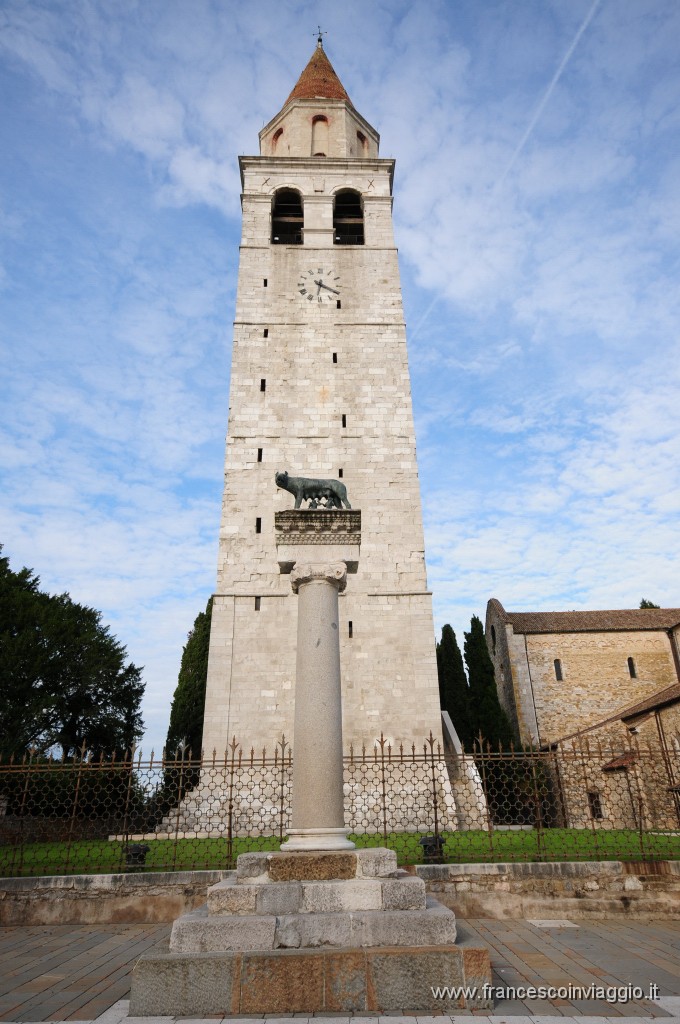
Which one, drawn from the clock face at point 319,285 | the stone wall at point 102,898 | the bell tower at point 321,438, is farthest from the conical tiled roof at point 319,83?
the stone wall at point 102,898

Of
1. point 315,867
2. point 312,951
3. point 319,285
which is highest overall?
point 319,285

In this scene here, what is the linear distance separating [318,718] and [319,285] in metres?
19.1

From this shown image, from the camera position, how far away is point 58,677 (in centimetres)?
2491

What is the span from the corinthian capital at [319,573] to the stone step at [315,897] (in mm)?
2707

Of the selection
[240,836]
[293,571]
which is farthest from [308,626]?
[240,836]

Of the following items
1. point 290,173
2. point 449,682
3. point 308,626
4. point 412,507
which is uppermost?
point 290,173

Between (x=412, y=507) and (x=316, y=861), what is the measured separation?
570 inches

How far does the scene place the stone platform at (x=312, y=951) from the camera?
4441 millimetres

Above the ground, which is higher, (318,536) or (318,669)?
(318,536)

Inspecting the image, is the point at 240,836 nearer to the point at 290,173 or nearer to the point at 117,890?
the point at 117,890

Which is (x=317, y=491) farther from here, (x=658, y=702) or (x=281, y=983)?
(x=658, y=702)

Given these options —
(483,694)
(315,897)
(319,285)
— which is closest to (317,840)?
(315,897)

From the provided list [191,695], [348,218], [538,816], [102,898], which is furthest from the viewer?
[191,695]

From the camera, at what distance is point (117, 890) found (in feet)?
26.5
